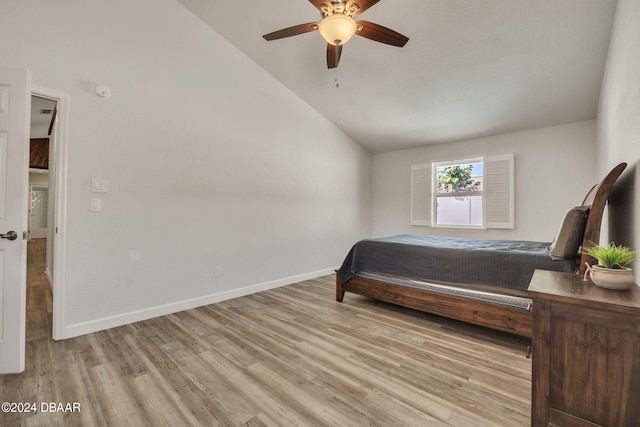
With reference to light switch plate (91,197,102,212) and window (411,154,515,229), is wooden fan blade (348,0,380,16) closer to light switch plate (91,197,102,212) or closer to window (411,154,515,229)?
light switch plate (91,197,102,212)

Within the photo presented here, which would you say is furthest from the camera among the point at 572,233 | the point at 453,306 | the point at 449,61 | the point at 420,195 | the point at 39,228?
the point at 39,228

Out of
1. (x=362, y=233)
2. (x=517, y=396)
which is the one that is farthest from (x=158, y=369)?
(x=362, y=233)

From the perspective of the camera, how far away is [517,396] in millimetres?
1581

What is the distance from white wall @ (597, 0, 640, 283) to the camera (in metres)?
1.50

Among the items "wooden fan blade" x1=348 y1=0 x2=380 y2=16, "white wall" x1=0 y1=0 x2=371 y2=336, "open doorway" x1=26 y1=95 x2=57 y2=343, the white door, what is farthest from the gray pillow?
"open doorway" x1=26 y1=95 x2=57 y2=343

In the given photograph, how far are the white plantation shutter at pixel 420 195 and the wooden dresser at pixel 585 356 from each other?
144 inches

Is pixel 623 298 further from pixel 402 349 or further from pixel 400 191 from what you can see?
pixel 400 191

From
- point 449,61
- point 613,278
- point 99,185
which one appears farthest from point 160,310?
point 449,61

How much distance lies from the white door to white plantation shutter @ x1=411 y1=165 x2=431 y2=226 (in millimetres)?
4878

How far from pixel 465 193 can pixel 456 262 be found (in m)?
2.49

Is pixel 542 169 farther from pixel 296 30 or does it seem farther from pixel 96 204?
pixel 96 204

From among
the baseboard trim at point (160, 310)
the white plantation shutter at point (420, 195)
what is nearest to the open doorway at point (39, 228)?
the baseboard trim at point (160, 310)

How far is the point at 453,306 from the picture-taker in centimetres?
245

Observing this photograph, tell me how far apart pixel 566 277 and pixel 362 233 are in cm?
409
